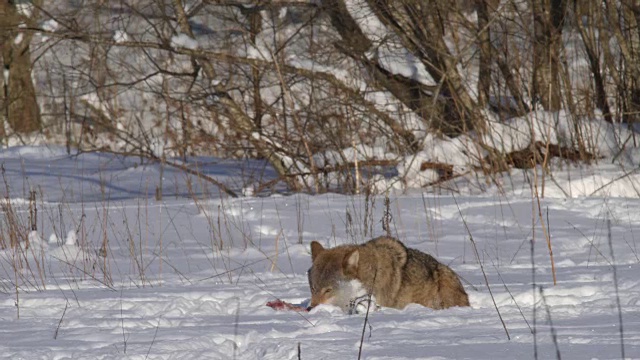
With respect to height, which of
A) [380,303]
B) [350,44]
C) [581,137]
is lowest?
[380,303]

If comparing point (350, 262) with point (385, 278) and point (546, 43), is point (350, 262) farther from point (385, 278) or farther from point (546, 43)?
point (546, 43)

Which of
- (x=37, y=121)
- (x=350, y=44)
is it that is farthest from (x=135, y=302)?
(x=37, y=121)

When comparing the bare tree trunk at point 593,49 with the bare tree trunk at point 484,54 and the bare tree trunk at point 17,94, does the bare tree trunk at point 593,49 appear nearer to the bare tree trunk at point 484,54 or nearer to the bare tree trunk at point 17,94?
the bare tree trunk at point 484,54

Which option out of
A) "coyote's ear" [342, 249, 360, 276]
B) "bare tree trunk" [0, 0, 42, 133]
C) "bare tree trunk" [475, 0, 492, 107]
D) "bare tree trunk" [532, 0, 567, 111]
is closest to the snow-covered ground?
"coyote's ear" [342, 249, 360, 276]

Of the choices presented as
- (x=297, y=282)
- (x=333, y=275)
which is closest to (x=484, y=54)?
(x=297, y=282)

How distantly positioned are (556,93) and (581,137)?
702mm

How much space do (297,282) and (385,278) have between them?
100 cm

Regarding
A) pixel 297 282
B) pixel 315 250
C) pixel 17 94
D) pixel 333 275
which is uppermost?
pixel 17 94

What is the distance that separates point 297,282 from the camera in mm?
5941

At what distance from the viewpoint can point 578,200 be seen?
9188mm

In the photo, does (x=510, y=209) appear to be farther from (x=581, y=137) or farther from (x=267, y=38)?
(x=267, y=38)

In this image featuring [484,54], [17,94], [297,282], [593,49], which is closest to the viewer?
[297,282]

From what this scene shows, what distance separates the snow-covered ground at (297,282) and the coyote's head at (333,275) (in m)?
0.12

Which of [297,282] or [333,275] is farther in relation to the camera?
[297,282]
